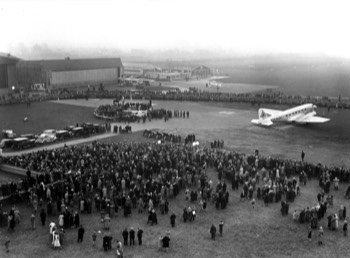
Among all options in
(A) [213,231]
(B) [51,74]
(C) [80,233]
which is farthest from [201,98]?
(C) [80,233]

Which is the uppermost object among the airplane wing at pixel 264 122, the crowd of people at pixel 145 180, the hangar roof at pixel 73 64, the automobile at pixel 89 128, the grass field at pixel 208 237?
the hangar roof at pixel 73 64

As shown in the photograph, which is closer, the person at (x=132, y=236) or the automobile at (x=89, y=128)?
the person at (x=132, y=236)

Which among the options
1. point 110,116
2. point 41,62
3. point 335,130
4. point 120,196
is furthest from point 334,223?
point 41,62

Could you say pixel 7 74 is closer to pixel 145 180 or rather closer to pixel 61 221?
pixel 145 180

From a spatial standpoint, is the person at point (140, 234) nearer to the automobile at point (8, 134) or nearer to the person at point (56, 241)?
the person at point (56, 241)

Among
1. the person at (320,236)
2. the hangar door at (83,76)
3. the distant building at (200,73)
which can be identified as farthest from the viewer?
the distant building at (200,73)

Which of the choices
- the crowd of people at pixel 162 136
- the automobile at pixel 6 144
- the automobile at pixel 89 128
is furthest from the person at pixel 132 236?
the automobile at pixel 89 128

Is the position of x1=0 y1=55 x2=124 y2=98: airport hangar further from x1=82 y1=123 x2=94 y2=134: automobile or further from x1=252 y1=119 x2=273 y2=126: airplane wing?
x1=252 y1=119 x2=273 y2=126: airplane wing
